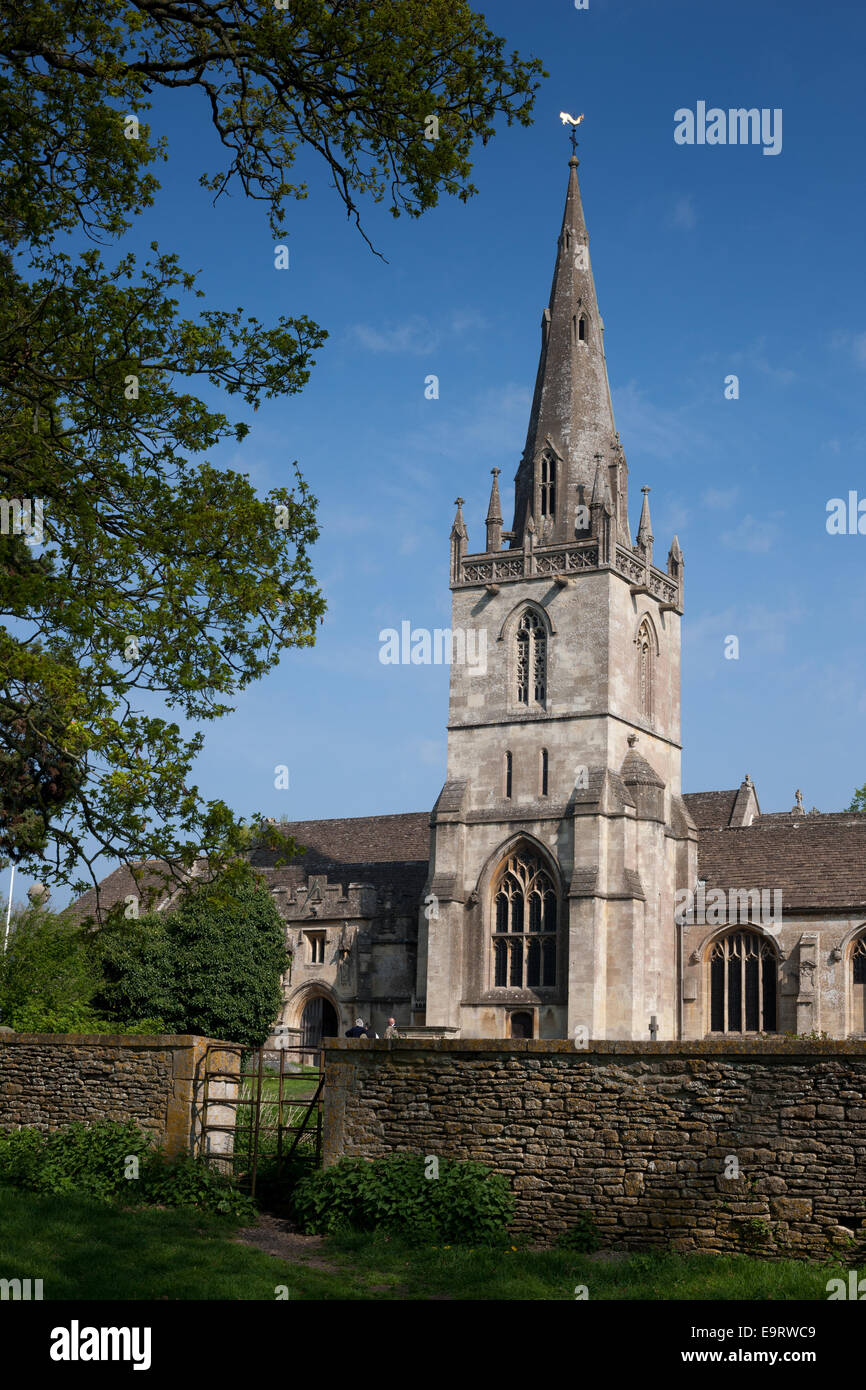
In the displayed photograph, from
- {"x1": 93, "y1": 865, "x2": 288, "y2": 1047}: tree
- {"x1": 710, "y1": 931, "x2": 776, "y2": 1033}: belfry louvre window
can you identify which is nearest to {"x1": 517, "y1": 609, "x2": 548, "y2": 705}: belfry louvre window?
{"x1": 710, "y1": 931, "x2": 776, "y2": 1033}: belfry louvre window

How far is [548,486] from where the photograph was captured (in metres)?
46.4

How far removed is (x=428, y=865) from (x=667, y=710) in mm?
9332

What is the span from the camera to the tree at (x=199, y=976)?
39844mm

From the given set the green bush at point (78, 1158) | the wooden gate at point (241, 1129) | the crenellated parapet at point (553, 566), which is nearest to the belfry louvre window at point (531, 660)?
the crenellated parapet at point (553, 566)

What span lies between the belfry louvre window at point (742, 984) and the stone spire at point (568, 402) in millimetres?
13610

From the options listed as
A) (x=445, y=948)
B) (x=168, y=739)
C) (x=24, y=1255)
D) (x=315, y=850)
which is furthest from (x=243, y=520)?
(x=315, y=850)

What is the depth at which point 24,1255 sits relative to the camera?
12227mm

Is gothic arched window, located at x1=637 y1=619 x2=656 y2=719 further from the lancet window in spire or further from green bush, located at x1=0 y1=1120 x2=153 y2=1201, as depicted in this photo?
green bush, located at x1=0 y1=1120 x2=153 y2=1201

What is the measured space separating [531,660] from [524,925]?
813 centimetres

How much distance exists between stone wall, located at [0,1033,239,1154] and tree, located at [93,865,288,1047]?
2098 centimetres

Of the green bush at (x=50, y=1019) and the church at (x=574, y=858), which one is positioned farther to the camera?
the church at (x=574, y=858)

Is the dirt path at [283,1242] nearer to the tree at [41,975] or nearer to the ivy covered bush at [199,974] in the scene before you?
the tree at [41,975]

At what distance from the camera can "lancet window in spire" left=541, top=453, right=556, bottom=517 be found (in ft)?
151
